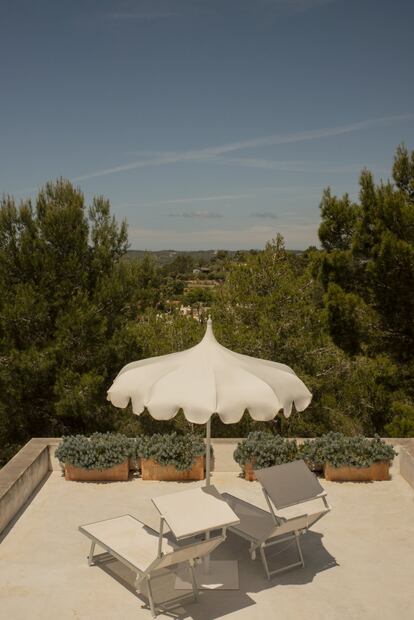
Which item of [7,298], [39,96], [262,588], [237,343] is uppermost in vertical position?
[39,96]

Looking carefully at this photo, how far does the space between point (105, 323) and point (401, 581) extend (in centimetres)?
844

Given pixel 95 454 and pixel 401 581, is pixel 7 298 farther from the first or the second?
pixel 401 581

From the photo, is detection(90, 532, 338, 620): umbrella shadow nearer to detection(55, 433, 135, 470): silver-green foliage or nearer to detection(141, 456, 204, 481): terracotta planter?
detection(141, 456, 204, 481): terracotta planter

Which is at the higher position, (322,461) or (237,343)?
(237,343)

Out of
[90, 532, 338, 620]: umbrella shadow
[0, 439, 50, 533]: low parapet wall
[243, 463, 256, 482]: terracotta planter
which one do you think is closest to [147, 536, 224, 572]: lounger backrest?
[90, 532, 338, 620]: umbrella shadow

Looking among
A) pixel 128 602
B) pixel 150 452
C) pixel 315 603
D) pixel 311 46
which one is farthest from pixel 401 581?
pixel 311 46

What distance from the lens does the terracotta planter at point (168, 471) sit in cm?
727

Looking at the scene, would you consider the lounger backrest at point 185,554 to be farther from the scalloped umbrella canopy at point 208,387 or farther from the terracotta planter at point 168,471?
the terracotta planter at point 168,471

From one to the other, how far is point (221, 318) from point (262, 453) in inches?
252

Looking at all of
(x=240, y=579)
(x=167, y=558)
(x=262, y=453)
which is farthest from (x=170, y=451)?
(x=167, y=558)

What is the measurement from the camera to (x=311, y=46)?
14305mm

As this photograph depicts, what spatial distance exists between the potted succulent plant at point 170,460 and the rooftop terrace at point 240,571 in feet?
1.36

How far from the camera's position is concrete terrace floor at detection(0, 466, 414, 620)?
4.44 m

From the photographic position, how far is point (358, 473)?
727 centimetres
